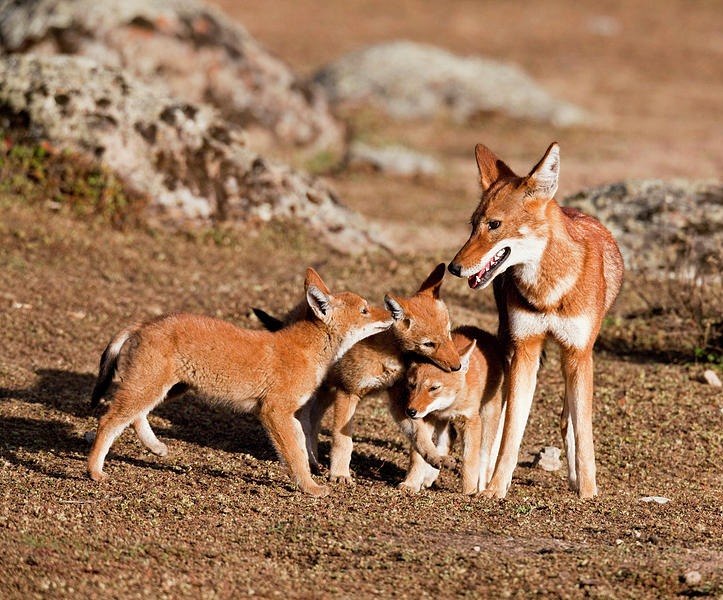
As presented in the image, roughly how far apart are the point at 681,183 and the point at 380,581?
9.87 metres

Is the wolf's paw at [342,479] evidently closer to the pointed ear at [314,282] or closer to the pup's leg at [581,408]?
the pointed ear at [314,282]

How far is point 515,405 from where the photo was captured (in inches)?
305

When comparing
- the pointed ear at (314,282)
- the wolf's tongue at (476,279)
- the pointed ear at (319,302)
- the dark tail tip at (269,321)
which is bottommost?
the dark tail tip at (269,321)

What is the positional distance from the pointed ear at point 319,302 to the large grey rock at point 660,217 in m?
5.64

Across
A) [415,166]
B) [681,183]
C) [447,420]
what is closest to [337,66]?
[415,166]

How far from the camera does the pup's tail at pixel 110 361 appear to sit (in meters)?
7.32

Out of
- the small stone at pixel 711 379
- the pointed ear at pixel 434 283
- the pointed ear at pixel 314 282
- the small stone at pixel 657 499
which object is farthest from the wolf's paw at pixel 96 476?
the small stone at pixel 711 379

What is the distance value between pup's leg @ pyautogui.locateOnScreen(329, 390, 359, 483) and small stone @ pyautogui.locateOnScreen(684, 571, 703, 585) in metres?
2.60

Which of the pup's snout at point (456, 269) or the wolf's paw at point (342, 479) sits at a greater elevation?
the pup's snout at point (456, 269)

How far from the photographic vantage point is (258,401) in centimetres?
752

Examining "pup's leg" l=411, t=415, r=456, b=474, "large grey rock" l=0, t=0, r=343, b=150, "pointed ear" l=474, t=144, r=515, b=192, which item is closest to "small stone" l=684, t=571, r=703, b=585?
"pup's leg" l=411, t=415, r=456, b=474

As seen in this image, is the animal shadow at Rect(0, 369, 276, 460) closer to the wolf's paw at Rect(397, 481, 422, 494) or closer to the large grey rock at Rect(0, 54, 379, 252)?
the wolf's paw at Rect(397, 481, 422, 494)

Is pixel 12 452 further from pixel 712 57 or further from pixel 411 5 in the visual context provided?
pixel 411 5

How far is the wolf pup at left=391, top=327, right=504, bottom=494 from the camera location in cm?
Result: 767
